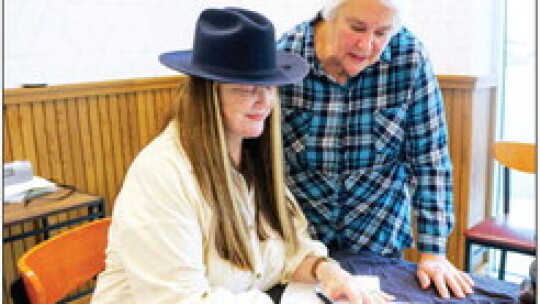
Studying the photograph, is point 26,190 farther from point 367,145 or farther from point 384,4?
point 384,4

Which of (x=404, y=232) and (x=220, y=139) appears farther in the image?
(x=404, y=232)

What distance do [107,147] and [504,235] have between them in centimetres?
211

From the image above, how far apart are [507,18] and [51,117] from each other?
2523mm

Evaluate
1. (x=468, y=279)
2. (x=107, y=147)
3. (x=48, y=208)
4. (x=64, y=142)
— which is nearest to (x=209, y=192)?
(x=468, y=279)

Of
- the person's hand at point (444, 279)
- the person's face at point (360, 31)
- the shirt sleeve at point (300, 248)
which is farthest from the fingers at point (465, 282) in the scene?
the person's face at point (360, 31)

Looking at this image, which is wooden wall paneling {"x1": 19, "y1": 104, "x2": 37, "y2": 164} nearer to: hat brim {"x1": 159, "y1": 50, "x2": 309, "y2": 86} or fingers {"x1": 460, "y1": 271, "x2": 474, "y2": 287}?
hat brim {"x1": 159, "y1": 50, "x2": 309, "y2": 86}

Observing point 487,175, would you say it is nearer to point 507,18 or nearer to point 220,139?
point 507,18

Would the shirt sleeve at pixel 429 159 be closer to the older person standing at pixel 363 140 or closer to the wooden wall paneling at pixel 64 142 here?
the older person standing at pixel 363 140

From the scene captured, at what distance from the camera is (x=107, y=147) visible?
3.00 m

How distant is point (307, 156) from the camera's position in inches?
55.3

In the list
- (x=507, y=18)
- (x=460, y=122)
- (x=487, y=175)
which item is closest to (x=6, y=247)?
(x=460, y=122)

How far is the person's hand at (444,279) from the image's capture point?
1.15 m

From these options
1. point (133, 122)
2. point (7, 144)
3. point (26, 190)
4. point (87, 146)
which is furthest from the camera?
point (133, 122)

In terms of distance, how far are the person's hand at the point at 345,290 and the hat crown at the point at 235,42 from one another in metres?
0.48
